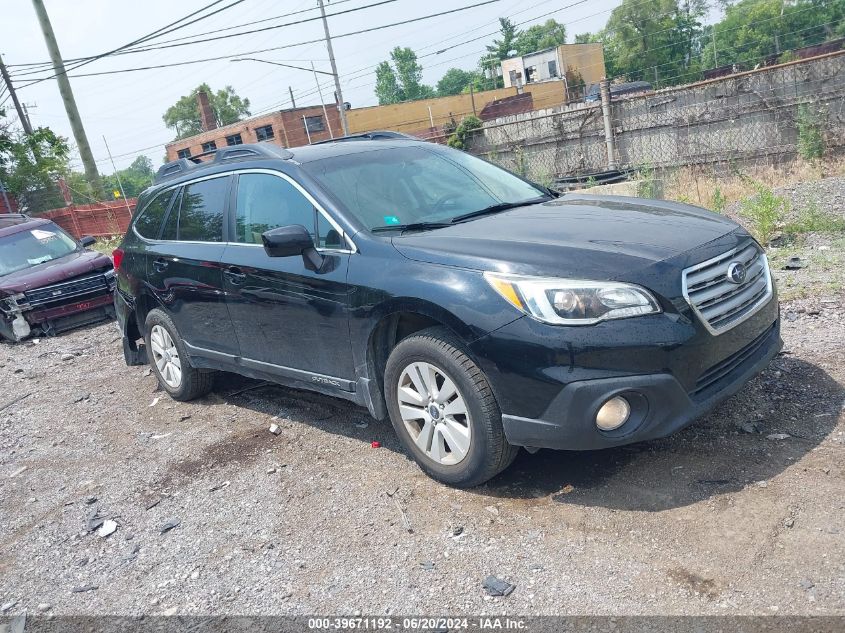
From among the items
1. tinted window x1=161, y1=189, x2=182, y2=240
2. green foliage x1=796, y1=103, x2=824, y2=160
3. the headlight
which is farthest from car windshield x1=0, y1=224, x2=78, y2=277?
green foliage x1=796, y1=103, x2=824, y2=160

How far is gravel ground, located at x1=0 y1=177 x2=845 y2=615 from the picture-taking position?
2881 mm

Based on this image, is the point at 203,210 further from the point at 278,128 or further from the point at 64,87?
the point at 278,128

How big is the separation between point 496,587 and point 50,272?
9.49 metres

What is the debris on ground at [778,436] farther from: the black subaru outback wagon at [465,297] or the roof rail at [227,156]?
the roof rail at [227,156]

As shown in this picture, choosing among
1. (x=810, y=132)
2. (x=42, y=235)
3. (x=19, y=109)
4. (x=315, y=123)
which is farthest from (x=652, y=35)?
(x=42, y=235)

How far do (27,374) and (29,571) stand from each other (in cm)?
539

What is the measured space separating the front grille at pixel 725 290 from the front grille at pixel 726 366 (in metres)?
0.17

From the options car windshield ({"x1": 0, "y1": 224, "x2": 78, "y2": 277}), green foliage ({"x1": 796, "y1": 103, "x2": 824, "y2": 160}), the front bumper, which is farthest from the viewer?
green foliage ({"x1": 796, "y1": 103, "x2": 824, "y2": 160})

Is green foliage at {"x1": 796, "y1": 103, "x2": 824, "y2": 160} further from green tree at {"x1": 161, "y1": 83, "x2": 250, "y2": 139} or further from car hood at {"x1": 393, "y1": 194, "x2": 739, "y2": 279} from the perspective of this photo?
green tree at {"x1": 161, "y1": 83, "x2": 250, "y2": 139}

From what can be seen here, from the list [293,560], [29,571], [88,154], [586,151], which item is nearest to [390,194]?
[293,560]

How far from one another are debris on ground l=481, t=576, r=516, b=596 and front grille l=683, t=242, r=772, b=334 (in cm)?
149

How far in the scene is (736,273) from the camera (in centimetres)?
356

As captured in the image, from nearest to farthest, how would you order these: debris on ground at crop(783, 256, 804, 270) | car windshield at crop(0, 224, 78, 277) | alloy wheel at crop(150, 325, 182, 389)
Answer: alloy wheel at crop(150, 325, 182, 389) → debris on ground at crop(783, 256, 804, 270) → car windshield at crop(0, 224, 78, 277)

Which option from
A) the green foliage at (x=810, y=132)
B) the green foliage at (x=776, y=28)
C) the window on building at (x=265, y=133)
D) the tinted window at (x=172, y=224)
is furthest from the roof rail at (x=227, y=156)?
the green foliage at (x=776, y=28)
